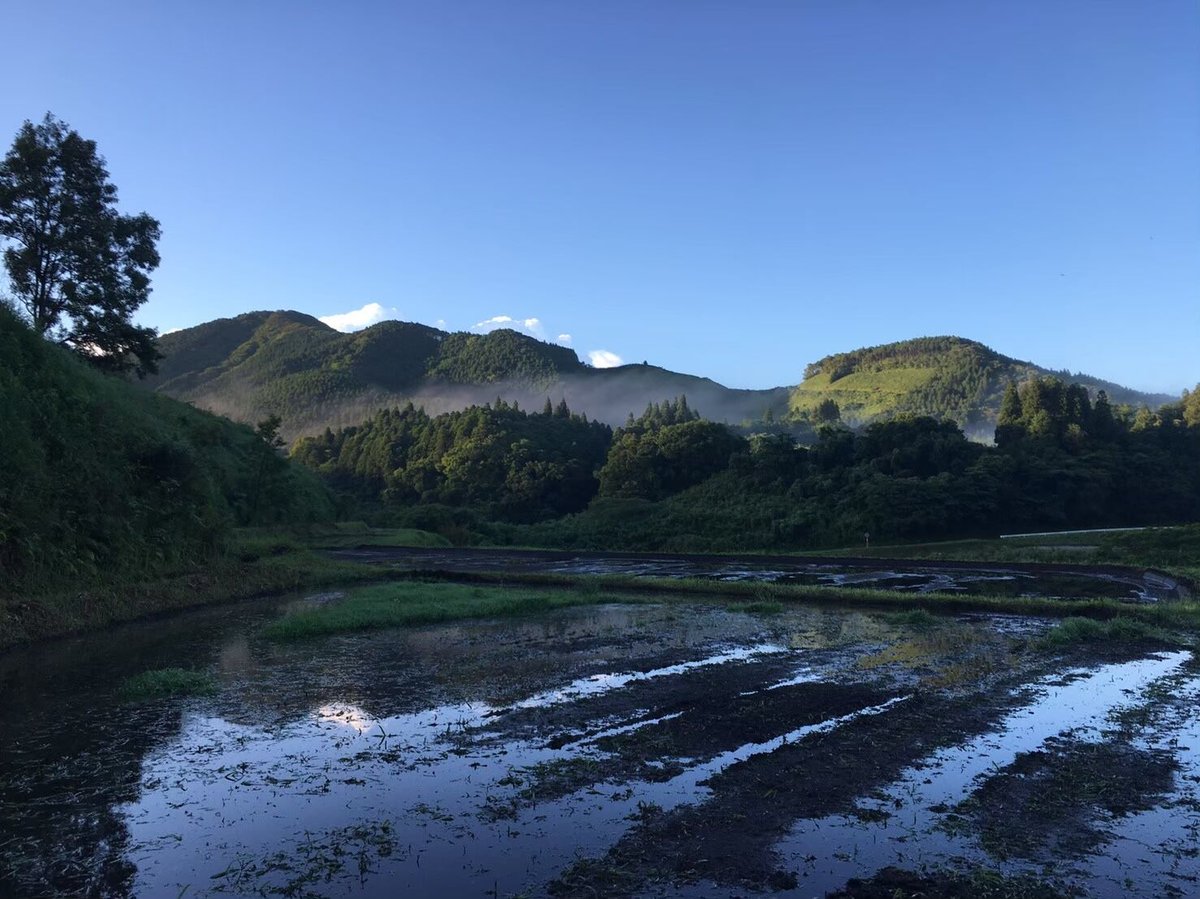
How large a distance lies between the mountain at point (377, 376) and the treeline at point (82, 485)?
118026 millimetres

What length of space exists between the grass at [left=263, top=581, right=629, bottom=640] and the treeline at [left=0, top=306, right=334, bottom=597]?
4.34 metres

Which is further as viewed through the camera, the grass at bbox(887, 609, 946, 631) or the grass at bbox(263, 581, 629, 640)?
the grass at bbox(887, 609, 946, 631)

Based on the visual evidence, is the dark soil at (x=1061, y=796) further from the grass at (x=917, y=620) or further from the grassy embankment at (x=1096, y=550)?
the grassy embankment at (x=1096, y=550)

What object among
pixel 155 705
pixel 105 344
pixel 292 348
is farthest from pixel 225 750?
pixel 292 348

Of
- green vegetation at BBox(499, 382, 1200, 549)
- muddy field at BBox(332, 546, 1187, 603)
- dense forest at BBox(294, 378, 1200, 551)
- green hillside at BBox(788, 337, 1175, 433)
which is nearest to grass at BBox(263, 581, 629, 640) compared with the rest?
muddy field at BBox(332, 546, 1187, 603)

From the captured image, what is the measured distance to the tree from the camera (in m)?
27.9

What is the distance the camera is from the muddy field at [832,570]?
23.0 meters

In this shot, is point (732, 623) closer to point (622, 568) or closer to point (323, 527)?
point (622, 568)

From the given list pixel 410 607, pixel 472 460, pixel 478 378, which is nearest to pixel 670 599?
pixel 410 607

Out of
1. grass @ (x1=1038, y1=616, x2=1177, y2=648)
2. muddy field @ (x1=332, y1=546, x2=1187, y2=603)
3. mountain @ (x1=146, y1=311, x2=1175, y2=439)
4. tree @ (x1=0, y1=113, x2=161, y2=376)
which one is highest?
mountain @ (x1=146, y1=311, x2=1175, y2=439)

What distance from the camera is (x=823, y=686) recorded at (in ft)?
37.1

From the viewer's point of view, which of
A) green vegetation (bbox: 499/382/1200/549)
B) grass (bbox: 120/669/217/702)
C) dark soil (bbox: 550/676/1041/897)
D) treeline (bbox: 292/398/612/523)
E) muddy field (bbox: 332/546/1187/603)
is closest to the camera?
dark soil (bbox: 550/676/1041/897)

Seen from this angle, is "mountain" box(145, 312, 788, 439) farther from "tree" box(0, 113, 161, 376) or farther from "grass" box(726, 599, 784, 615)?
"grass" box(726, 599, 784, 615)

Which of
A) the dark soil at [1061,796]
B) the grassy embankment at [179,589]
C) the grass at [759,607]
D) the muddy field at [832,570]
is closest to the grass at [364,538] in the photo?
the muddy field at [832,570]
